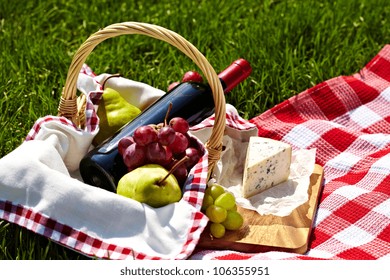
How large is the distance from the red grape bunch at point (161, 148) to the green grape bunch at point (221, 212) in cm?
12

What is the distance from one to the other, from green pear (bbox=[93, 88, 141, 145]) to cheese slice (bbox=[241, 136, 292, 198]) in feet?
1.62

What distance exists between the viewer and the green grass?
3.68 m

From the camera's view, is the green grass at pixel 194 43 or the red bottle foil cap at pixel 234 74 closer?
the red bottle foil cap at pixel 234 74

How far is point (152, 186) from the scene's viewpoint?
2.56 metres

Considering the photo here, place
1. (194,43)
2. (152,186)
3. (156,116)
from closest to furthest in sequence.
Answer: (152,186) < (156,116) < (194,43)

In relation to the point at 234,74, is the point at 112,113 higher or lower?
→ lower

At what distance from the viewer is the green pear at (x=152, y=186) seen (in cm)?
257

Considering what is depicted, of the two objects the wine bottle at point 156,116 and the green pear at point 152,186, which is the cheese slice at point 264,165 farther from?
the green pear at point 152,186

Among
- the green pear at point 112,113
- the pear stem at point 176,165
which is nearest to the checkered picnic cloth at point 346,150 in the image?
the pear stem at point 176,165

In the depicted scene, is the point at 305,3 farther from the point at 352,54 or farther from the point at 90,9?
the point at 90,9

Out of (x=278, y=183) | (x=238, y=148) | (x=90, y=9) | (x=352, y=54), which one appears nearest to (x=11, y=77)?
(x=90, y=9)

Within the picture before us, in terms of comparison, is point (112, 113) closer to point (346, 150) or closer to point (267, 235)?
point (267, 235)

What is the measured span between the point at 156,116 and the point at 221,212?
1.61 ft

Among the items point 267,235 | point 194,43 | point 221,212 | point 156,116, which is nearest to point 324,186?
point 267,235
